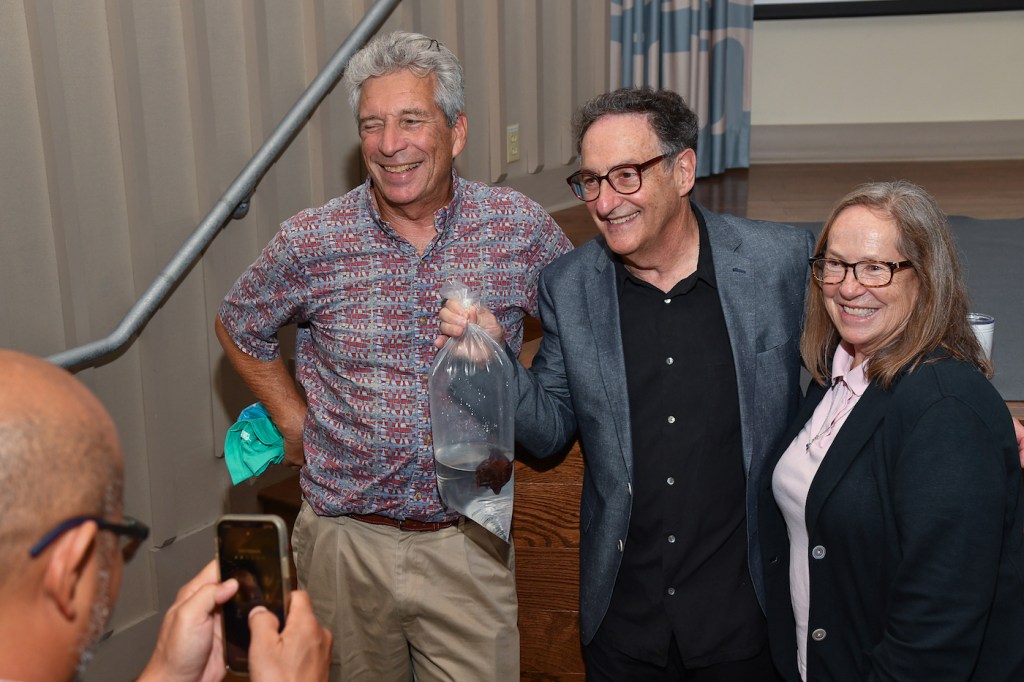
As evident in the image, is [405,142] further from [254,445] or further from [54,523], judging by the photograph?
[54,523]

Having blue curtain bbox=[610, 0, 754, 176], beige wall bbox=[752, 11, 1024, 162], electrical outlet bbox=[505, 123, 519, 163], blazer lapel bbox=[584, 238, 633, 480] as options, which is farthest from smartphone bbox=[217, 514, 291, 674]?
beige wall bbox=[752, 11, 1024, 162]

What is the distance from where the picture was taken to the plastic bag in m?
1.92

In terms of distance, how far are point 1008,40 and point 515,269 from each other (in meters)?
4.23

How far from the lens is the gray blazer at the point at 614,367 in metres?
1.89

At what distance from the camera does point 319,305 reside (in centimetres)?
210

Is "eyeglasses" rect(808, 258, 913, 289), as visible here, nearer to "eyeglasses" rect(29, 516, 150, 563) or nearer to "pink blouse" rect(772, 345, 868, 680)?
"pink blouse" rect(772, 345, 868, 680)

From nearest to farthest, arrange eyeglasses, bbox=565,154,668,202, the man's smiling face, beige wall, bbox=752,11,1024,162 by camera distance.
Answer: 1. eyeglasses, bbox=565,154,668,202
2. the man's smiling face
3. beige wall, bbox=752,11,1024,162

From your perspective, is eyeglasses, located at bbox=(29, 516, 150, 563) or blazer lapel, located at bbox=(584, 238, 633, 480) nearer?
eyeglasses, located at bbox=(29, 516, 150, 563)

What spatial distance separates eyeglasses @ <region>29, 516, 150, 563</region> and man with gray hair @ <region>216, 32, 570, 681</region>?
1074 millimetres

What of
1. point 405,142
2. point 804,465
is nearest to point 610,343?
point 804,465

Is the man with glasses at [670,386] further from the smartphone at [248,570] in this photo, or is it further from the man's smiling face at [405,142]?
the smartphone at [248,570]

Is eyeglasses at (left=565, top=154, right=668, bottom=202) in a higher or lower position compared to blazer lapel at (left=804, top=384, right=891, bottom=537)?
higher

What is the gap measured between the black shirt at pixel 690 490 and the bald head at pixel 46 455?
3.67 feet

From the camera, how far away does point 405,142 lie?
2051mm
